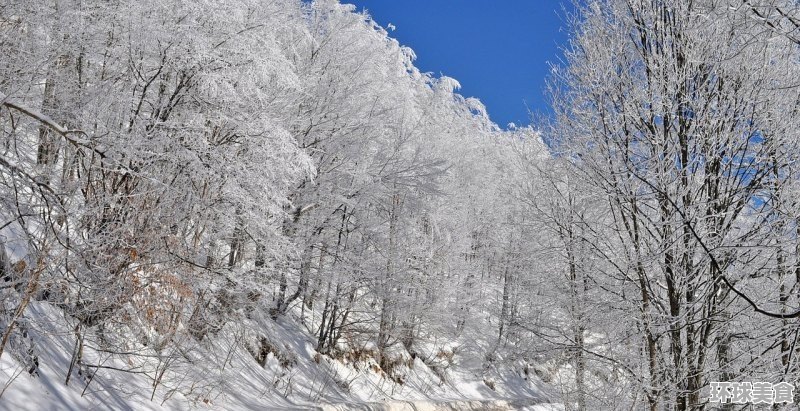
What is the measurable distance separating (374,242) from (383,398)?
357 cm

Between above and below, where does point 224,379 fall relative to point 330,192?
below

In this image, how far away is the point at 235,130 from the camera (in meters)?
7.94

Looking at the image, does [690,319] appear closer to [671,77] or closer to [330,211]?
[671,77]

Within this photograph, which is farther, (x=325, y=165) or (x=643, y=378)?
(x=325, y=165)

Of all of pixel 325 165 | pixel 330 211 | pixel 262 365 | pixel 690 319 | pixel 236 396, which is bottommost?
pixel 236 396

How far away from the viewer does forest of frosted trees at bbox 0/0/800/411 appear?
14.1 ft

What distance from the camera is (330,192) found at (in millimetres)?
11883

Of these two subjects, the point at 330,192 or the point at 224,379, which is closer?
the point at 224,379

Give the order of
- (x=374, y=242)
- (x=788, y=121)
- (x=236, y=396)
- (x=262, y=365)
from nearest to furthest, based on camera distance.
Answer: (x=788, y=121)
(x=236, y=396)
(x=262, y=365)
(x=374, y=242)

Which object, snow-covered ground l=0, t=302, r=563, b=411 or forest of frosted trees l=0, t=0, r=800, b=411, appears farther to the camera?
snow-covered ground l=0, t=302, r=563, b=411

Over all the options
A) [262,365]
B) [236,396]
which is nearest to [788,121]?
[236,396]

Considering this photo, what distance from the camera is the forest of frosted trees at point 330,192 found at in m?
4.30

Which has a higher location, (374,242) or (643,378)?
(374,242)

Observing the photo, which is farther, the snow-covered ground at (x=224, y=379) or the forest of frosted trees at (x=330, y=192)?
the snow-covered ground at (x=224, y=379)
